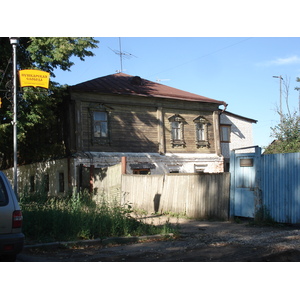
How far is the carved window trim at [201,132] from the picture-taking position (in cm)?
2785

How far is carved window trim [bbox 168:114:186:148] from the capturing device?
26750 mm

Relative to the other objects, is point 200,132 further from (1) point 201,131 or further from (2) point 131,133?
(2) point 131,133

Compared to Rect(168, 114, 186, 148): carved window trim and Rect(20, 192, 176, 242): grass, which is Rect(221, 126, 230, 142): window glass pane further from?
Rect(20, 192, 176, 242): grass

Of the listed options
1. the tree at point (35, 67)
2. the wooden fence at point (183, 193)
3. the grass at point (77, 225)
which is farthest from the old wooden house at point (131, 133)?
the grass at point (77, 225)

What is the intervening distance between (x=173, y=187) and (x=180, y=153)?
38.8 ft

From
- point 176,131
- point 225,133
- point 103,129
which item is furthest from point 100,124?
point 225,133

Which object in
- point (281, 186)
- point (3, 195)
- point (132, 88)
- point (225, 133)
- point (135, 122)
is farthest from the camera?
point (225, 133)

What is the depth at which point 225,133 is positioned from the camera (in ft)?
103

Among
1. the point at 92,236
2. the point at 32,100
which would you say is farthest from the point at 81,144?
the point at 92,236

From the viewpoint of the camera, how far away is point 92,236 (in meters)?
9.07

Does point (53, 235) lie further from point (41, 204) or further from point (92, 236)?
point (41, 204)

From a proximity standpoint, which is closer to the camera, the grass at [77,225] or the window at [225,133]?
the grass at [77,225]

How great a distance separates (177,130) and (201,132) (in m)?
2.11

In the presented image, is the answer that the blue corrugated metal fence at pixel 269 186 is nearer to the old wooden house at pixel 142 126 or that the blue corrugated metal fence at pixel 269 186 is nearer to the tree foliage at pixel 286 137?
the tree foliage at pixel 286 137
